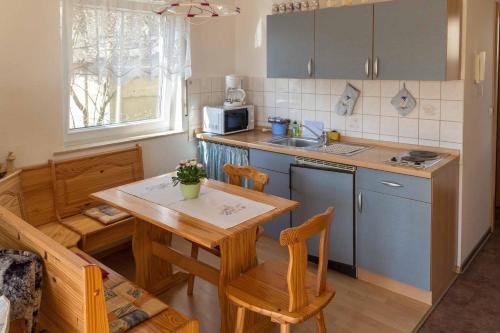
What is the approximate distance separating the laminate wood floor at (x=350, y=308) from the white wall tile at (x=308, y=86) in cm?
157

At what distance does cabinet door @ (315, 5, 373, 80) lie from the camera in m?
3.24

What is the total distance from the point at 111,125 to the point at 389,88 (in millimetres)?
2245

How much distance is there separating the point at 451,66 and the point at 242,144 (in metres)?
1.72

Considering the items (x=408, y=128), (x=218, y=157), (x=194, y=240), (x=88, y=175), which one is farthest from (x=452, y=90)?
(x=88, y=175)

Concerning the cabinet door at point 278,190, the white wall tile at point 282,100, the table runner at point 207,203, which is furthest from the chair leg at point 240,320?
the white wall tile at point 282,100

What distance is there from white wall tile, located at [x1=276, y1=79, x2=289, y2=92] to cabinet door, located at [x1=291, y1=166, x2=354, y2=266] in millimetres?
1015

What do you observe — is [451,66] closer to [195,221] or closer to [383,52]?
[383,52]

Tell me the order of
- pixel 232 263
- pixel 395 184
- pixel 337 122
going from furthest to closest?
pixel 337 122 < pixel 395 184 < pixel 232 263

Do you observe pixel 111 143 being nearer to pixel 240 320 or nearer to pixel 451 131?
pixel 240 320

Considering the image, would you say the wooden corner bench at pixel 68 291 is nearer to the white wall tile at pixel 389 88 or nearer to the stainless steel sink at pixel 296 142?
the stainless steel sink at pixel 296 142

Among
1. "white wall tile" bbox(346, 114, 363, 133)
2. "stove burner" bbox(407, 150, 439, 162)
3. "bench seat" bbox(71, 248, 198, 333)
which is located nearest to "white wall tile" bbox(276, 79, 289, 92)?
"white wall tile" bbox(346, 114, 363, 133)

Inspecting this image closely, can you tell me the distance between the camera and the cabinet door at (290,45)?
361 cm

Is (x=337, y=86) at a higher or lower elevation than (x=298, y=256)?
higher

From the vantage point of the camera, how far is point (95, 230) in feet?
10.4
